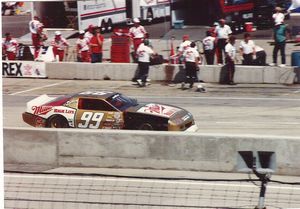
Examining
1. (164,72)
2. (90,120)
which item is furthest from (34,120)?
(164,72)

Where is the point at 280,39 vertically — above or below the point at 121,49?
above

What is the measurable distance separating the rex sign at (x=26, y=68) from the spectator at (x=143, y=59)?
3.95 metres

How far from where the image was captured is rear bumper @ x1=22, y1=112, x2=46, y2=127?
620 inches

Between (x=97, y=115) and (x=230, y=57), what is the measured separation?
7.40 m

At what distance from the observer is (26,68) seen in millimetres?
24172

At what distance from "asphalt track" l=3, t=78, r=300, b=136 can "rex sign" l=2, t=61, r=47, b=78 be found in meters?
0.31

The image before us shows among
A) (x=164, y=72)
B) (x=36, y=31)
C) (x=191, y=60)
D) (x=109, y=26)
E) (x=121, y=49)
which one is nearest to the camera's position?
(x=191, y=60)

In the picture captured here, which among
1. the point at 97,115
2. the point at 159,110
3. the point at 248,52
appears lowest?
the point at 97,115

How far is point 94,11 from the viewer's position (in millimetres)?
30844

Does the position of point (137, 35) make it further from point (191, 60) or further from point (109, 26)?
point (109, 26)

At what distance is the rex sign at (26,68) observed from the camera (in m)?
24.1

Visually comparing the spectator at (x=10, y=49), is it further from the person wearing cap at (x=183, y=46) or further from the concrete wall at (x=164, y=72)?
the person wearing cap at (x=183, y=46)

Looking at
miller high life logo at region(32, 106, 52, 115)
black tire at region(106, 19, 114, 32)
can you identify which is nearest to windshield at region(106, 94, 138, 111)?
miller high life logo at region(32, 106, 52, 115)

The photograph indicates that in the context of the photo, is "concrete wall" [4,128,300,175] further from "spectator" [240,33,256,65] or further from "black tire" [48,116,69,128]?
"spectator" [240,33,256,65]
